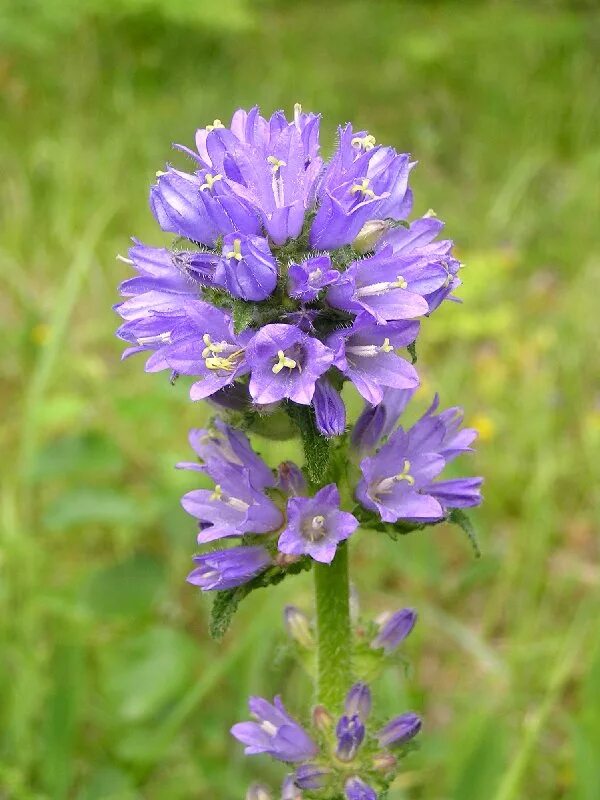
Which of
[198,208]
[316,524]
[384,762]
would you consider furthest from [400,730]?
[198,208]

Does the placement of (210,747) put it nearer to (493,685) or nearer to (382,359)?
(493,685)

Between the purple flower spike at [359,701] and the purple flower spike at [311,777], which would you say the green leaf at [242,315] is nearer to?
the purple flower spike at [359,701]

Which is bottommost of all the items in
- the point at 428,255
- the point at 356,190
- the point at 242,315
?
the point at 242,315

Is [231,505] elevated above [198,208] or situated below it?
below

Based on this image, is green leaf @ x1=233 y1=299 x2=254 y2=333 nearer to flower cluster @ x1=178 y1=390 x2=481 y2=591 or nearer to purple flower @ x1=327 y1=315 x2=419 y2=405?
purple flower @ x1=327 y1=315 x2=419 y2=405

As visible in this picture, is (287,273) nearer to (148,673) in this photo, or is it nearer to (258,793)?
(258,793)

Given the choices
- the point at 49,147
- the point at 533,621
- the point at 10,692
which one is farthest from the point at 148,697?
the point at 49,147

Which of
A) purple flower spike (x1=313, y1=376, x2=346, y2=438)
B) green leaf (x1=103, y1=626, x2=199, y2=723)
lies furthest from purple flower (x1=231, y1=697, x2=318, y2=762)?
green leaf (x1=103, y1=626, x2=199, y2=723)

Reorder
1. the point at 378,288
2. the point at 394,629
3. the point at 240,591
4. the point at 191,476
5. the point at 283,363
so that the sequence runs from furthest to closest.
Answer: the point at 191,476 → the point at 394,629 → the point at 240,591 → the point at 378,288 → the point at 283,363
